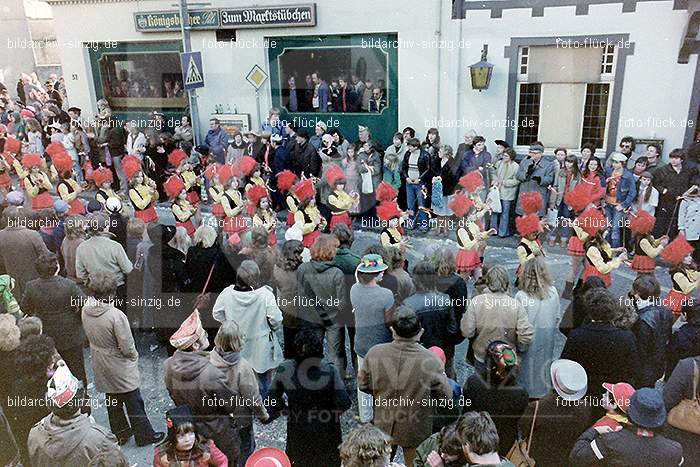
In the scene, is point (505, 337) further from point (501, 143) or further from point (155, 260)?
point (501, 143)

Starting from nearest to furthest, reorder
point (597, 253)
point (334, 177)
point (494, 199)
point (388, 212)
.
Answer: point (597, 253), point (388, 212), point (334, 177), point (494, 199)

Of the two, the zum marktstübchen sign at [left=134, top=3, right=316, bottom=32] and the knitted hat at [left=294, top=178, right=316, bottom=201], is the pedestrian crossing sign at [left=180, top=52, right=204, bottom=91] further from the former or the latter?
the knitted hat at [left=294, top=178, right=316, bottom=201]

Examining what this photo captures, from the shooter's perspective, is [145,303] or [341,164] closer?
[145,303]

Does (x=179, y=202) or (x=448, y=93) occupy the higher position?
(x=448, y=93)

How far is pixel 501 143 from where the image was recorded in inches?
372

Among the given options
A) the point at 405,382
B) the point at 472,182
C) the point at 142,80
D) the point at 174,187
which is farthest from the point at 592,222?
the point at 142,80

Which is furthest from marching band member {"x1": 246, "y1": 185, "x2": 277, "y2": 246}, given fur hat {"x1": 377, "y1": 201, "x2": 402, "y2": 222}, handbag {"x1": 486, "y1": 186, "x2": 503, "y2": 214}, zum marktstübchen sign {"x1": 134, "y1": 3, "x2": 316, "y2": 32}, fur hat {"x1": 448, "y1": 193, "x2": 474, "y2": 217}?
zum marktstübchen sign {"x1": 134, "y1": 3, "x2": 316, "y2": 32}

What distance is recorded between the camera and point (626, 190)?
821 centimetres

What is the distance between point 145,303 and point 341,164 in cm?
509

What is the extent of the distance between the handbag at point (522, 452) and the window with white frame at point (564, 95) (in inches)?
310

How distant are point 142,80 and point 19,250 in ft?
32.5

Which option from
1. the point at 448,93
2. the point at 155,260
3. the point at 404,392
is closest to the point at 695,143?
the point at 448,93

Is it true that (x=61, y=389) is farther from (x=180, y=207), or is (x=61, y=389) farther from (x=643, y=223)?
(x=643, y=223)

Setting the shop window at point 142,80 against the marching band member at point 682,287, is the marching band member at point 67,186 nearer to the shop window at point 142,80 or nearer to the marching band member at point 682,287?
the shop window at point 142,80
